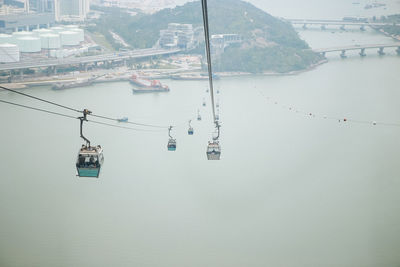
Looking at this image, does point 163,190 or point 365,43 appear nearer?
point 163,190

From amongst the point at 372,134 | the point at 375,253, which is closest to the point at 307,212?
the point at 375,253

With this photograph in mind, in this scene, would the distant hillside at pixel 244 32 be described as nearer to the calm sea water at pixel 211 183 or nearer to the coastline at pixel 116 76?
the coastline at pixel 116 76

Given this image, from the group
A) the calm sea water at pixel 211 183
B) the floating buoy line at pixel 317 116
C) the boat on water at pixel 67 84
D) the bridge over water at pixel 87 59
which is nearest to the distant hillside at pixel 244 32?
the bridge over water at pixel 87 59

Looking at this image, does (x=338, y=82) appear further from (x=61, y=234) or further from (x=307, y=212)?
(x=61, y=234)

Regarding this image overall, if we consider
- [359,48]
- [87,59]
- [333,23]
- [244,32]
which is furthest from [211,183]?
[333,23]

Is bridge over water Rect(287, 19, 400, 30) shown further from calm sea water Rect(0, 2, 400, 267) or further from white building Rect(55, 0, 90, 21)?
white building Rect(55, 0, 90, 21)

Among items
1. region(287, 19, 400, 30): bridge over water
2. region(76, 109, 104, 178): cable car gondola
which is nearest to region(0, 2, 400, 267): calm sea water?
region(287, 19, 400, 30): bridge over water
